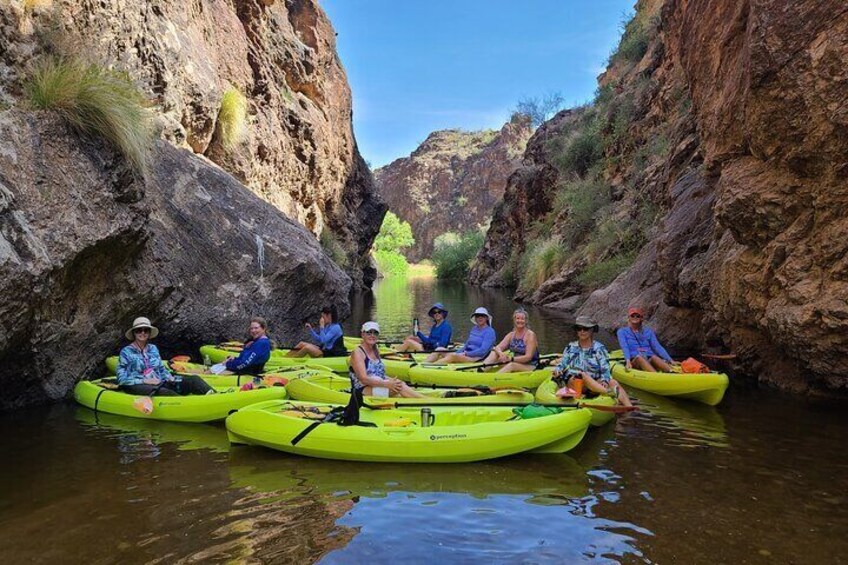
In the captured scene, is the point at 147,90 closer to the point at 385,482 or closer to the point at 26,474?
the point at 26,474

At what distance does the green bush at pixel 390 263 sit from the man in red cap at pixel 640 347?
61.1m

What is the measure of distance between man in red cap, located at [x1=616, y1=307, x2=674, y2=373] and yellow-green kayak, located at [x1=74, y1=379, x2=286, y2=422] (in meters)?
4.78

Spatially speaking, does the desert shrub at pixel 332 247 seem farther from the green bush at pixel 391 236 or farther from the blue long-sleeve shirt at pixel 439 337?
the green bush at pixel 391 236

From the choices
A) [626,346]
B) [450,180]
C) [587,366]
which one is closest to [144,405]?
[587,366]

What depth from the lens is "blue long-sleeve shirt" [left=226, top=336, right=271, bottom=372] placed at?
8.36 m

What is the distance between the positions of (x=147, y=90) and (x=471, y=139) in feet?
345

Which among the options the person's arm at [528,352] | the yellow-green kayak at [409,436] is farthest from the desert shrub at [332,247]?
the yellow-green kayak at [409,436]

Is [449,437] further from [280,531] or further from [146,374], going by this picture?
[146,374]

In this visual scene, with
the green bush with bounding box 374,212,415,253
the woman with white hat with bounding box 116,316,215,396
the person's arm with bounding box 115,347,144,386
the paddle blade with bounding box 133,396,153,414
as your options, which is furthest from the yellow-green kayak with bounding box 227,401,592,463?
the green bush with bounding box 374,212,415,253

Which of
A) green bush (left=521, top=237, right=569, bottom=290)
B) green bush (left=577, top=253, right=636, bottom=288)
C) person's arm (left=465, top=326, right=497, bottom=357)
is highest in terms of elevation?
green bush (left=521, top=237, right=569, bottom=290)

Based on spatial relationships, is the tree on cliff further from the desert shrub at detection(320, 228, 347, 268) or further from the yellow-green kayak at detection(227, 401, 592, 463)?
the yellow-green kayak at detection(227, 401, 592, 463)

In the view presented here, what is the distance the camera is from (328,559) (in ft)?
12.5

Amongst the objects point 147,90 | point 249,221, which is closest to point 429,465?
point 249,221

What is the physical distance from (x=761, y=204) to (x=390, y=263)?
6827 cm
